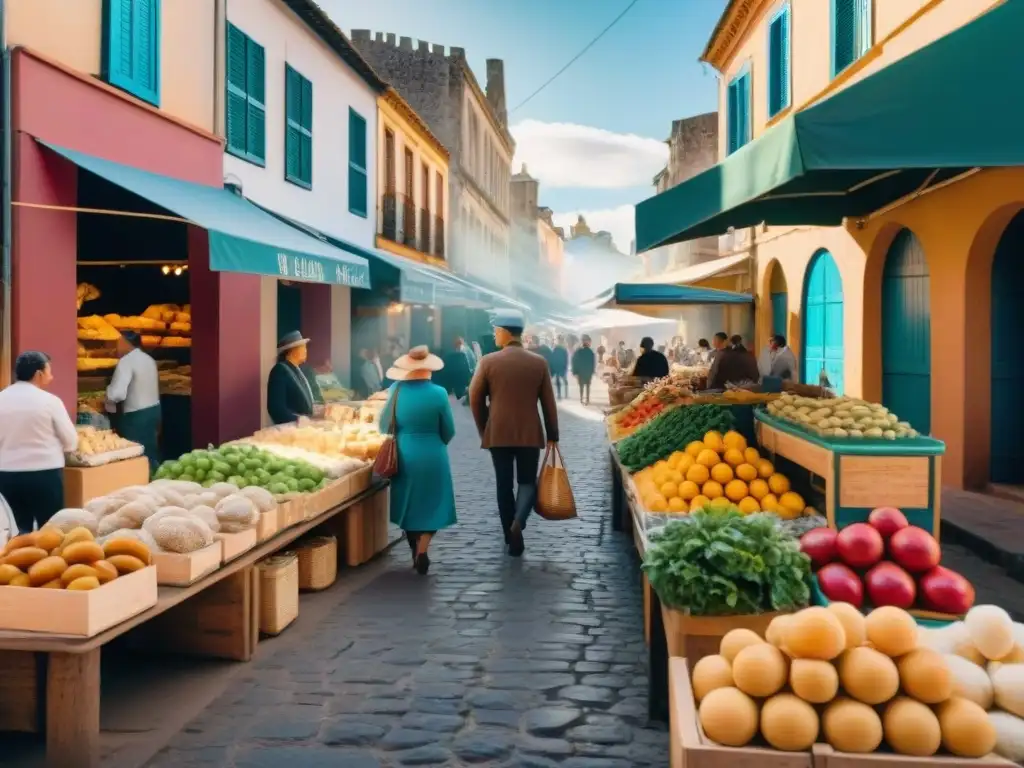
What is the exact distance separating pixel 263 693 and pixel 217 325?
709 centimetres

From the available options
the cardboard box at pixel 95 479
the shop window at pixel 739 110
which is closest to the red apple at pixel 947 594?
the cardboard box at pixel 95 479

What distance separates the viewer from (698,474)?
6086mm

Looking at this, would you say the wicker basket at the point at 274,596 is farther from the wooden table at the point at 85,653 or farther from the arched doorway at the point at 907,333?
the arched doorway at the point at 907,333

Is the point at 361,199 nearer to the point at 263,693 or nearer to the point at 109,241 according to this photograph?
the point at 109,241

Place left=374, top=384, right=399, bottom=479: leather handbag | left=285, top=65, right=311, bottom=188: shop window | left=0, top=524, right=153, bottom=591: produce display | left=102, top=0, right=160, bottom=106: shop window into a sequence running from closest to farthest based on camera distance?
left=0, top=524, right=153, bottom=591: produce display
left=374, top=384, right=399, bottom=479: leather handbag
left=102, top=0, right=160, bottom=106: shop window
left=285, top=65, right=311, bottom=188: shop window

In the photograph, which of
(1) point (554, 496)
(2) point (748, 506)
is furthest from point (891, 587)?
(1) point (554, 496)

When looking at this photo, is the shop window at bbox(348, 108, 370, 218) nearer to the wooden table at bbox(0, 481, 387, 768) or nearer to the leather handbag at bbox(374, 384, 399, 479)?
the leather handbag at bbox(374, 384, 399, 479)

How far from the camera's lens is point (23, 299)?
26.2 ft

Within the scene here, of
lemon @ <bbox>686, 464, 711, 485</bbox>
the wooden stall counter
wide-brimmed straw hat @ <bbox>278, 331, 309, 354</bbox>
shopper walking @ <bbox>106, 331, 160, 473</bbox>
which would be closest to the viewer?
the wooden stall counter

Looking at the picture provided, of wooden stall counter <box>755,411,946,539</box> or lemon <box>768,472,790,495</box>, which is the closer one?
wooden stall counter <box>755,411,946,539</box>

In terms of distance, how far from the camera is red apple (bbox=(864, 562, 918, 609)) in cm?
399

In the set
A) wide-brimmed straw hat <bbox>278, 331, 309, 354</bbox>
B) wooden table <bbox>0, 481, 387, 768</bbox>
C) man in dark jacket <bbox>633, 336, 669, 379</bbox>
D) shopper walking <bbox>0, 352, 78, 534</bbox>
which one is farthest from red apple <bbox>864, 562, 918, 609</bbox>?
man in dark jacket <bbox>633, 336, 669, 379</bbox>

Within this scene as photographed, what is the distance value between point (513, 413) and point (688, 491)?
2393 mm

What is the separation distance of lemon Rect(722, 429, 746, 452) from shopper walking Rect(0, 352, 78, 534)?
14.8 feet
